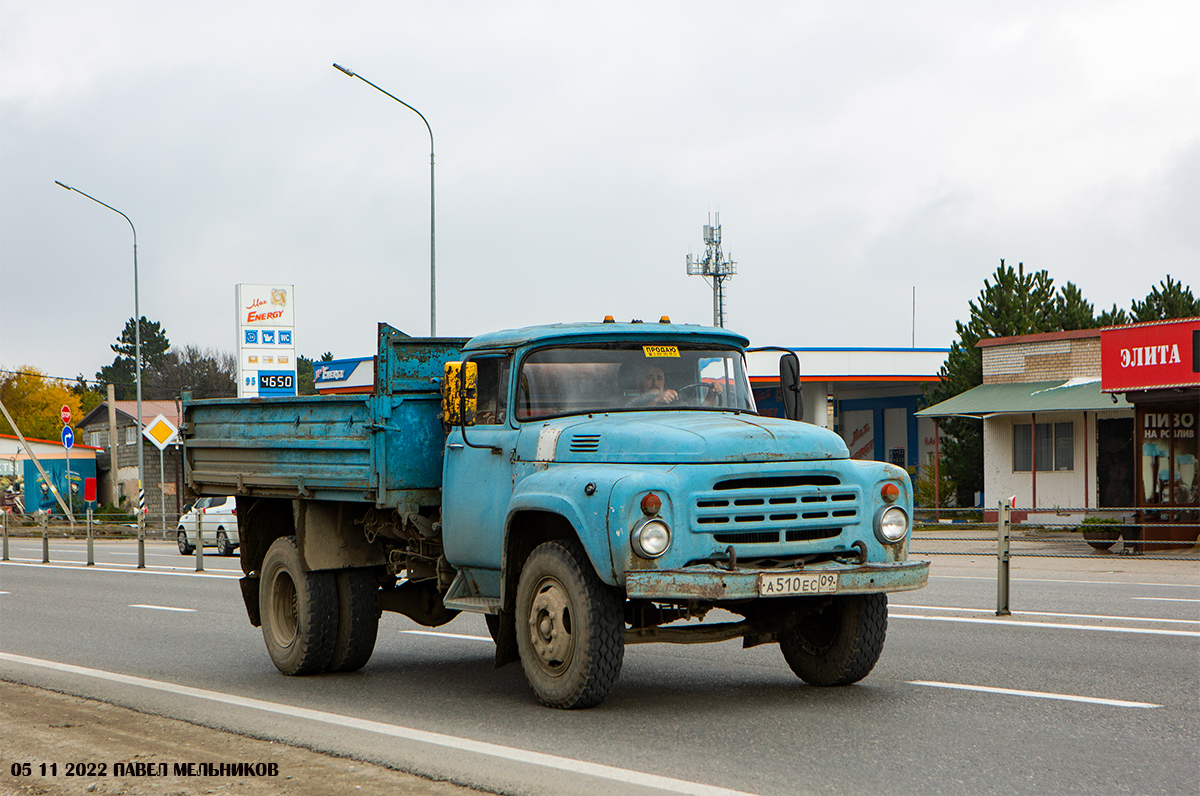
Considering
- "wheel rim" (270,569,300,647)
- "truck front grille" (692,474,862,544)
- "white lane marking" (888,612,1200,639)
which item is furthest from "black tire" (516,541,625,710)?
"white lane marking" (888,612,1200,639)

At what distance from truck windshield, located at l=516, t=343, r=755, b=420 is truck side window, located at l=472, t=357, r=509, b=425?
0.52ft

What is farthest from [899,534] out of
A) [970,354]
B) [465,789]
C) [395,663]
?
[970,354]

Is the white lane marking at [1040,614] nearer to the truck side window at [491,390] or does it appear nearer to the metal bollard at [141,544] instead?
the truck side window at [491,390]

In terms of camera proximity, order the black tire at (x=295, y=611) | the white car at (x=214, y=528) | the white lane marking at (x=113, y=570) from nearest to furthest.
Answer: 1. the black tire at (x=295, y=611)
2. the white lane marking at (x=113, y=570)
3. the white car at (x=214, y=528)

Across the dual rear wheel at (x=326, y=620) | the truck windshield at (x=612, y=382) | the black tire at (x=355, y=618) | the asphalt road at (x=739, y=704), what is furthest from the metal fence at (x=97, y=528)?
the truck windshield at (x=612, y=382)

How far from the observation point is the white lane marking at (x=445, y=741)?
628 centimetres

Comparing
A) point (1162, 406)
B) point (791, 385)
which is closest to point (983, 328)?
point (1162, 406)

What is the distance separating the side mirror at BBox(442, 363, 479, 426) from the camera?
29.5ft

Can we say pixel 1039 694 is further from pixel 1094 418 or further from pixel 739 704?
pixel 1094 418

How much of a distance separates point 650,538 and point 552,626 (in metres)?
0.98

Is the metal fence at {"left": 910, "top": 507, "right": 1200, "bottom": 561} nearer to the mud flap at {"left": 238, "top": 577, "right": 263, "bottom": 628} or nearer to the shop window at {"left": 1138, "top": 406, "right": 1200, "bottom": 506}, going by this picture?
the shop window at {"left": 1138, "top": 406, "right": 1200, "bottom": 506}

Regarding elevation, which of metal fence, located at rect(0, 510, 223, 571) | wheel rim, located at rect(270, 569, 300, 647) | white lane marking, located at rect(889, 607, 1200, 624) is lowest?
metal fence, located at rect(0, 510, 223, 571)

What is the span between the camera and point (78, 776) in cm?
693

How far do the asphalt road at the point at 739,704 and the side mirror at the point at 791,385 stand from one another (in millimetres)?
1854
